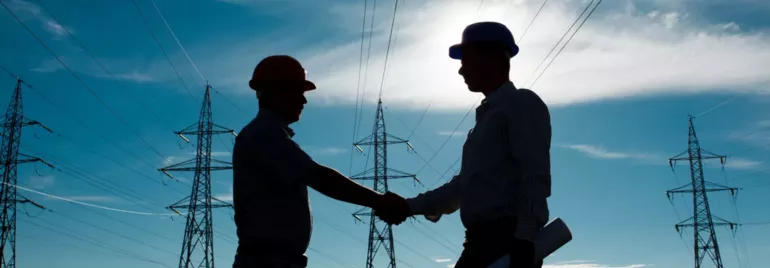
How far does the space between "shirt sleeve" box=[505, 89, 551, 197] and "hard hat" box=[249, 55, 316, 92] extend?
1.66m

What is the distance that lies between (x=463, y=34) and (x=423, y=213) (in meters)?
1.38

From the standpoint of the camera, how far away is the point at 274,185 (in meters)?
5.11

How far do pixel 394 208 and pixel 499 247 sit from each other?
1.57m

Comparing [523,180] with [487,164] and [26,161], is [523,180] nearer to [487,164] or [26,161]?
[487,164]

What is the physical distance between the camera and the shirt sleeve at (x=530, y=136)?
14.4 feet

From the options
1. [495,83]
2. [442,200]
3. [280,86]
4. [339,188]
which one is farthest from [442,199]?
[280,86]

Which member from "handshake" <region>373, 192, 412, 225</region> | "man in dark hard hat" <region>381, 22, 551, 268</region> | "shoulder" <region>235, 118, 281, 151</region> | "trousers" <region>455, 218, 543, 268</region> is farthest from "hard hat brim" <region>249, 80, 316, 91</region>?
"trousers" <region>455, 218, 543, 268</region>

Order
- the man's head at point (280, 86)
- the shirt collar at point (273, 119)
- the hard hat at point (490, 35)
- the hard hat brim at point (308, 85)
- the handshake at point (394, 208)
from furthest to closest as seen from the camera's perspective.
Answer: the handshake at point (394, 208) < the hard hat brim at point (308, 85) < the man's head at point (280, 86) < the shirt collar at point (273, 119) < the hard hat at point (490, 35)

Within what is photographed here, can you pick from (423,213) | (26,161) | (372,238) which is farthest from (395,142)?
(423,213)

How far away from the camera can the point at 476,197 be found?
450cm

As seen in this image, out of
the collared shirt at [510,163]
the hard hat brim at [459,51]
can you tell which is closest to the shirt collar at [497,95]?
the collared shirt at [510,163]

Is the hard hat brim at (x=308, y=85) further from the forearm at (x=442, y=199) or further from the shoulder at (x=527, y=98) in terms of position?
the shoulder at (x=527, y=98)

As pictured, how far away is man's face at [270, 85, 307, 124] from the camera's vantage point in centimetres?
545

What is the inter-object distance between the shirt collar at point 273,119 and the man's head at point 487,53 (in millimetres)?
1286
